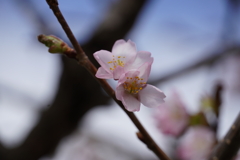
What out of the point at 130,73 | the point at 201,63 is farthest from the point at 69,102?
the point at 130,73

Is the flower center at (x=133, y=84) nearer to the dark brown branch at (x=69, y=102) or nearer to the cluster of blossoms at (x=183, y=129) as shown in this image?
the cluster of blossoms at (x=183, y=129)

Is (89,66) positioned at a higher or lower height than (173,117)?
higher

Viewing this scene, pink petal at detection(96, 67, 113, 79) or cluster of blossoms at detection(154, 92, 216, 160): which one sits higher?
pink petal at detection(96, 67, 113, 79)

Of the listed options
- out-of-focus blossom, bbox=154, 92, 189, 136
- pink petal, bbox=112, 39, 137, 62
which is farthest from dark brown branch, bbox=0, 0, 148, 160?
pink petal, bbox=112, 39, 137, 62

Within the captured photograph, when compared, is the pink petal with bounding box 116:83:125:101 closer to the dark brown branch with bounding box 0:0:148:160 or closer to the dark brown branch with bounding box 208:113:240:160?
the dark brown branch with bounding box 208:113:240:160

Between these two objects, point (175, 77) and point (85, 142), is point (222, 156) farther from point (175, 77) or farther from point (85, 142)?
point (85, 142)

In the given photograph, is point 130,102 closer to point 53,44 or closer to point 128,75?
point 128,75
